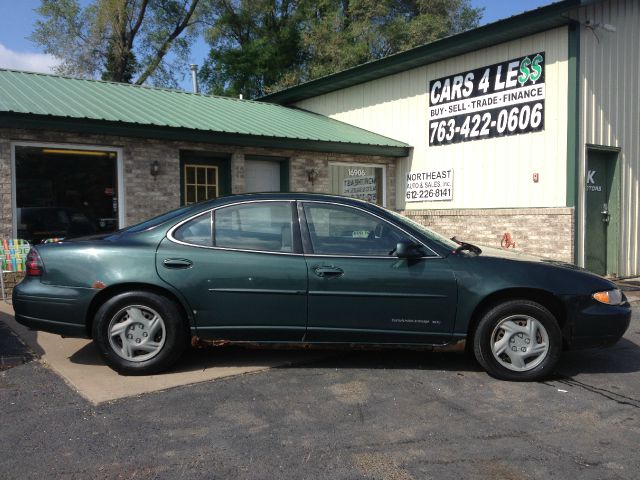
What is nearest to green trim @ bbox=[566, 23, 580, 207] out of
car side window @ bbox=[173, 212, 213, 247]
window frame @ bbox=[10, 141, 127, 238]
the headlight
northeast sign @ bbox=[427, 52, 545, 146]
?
northeast sign @ bbox=[427, 52, 545, 146]

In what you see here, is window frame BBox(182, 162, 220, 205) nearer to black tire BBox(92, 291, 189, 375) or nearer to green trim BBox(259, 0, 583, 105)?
green trim BBox(259, 0, 583, 105)

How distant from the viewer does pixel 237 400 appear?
418 centimetres

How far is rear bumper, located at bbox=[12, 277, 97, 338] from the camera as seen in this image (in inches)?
179

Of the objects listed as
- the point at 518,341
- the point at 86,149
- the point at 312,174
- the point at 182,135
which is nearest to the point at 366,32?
the point at 312,174

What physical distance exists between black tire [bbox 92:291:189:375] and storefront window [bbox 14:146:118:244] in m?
5.22

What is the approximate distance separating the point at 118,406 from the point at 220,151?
728 centimetres

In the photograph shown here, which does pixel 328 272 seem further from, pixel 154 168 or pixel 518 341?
pixel 154 168

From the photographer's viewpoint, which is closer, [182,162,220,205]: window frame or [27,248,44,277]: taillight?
[27,248,44,277]: taillight

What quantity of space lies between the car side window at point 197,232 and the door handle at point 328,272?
3.09ft

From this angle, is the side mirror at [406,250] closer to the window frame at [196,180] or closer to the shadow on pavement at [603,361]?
the shadow on pavement at [603,361]

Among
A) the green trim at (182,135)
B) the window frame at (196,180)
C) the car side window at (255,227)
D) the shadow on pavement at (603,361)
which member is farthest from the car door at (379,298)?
the window frame at (196,180)

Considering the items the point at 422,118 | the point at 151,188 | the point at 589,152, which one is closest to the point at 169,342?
the point at 151,188

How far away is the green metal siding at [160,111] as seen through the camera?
360 inches

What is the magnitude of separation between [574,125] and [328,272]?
658 cm
